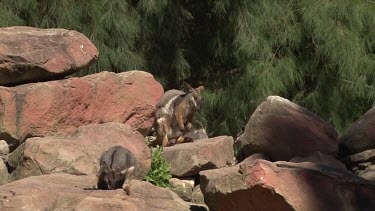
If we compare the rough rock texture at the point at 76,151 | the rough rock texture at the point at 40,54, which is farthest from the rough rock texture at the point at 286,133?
the rough rock texture at the point at 40,54

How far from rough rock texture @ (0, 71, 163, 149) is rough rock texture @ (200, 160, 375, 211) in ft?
8.67

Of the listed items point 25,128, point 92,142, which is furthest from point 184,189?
point 25,128

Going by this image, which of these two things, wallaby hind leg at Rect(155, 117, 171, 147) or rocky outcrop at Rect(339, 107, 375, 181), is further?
wallaby hind leg at Rect(155, 117, 171, 147)

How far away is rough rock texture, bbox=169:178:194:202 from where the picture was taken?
9.42 metres

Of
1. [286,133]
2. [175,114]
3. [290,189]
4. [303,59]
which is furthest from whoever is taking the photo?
[303,59]

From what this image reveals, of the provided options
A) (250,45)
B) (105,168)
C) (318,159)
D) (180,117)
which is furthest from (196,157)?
(250,45)

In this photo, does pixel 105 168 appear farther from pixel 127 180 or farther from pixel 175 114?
pixel 175 114

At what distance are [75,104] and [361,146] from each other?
3023mm

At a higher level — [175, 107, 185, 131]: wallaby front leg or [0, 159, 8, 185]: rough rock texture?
[0, 159, 8, 185]: rough rock texture

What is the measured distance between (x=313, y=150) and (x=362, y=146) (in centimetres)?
59

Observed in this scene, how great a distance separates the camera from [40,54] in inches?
368

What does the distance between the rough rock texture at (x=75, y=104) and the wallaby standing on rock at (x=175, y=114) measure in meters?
0.27

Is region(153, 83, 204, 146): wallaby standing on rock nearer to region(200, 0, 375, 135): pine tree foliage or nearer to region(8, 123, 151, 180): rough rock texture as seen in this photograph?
region(200, 0, 375, 135): pine tree foliage

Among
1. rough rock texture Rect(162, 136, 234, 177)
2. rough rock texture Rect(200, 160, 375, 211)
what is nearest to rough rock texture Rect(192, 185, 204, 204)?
rough rock texture Rect(162, 136, 234, 177)
